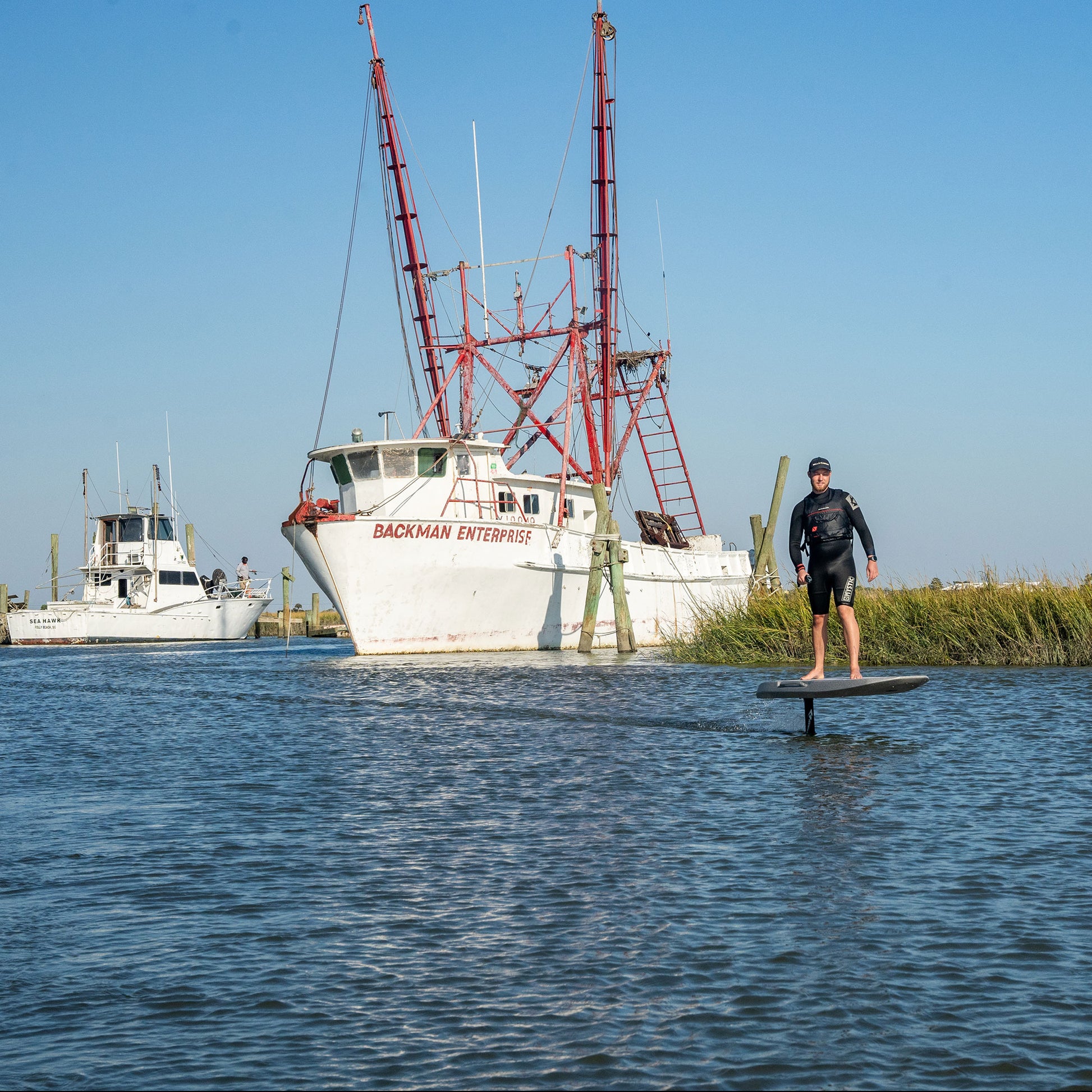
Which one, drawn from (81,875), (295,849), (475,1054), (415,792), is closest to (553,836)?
(295,849)

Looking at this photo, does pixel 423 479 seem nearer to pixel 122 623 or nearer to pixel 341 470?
pixel 341 470

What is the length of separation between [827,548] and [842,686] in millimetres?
1398

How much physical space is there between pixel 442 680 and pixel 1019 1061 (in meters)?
17.0

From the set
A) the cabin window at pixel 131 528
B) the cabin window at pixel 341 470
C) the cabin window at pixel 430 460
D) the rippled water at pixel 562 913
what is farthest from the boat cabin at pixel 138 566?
the rippled water at pixel 562 913

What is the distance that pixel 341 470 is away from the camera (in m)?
31.1

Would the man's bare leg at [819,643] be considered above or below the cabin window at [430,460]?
below

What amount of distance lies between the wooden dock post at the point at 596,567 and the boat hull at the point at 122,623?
2788cm

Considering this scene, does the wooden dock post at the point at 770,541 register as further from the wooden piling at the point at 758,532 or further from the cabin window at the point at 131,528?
the cabin window at the point at 131,528

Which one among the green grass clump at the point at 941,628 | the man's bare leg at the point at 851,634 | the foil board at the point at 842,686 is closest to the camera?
the foil board at the point at 842,686

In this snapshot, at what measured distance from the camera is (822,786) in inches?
327

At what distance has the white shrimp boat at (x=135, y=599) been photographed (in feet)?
169

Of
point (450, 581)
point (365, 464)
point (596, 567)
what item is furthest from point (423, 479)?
point (596, 567)

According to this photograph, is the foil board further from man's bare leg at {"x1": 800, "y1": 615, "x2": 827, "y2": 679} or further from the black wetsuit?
the black wetsuit

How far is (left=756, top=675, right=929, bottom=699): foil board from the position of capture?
10234mm
